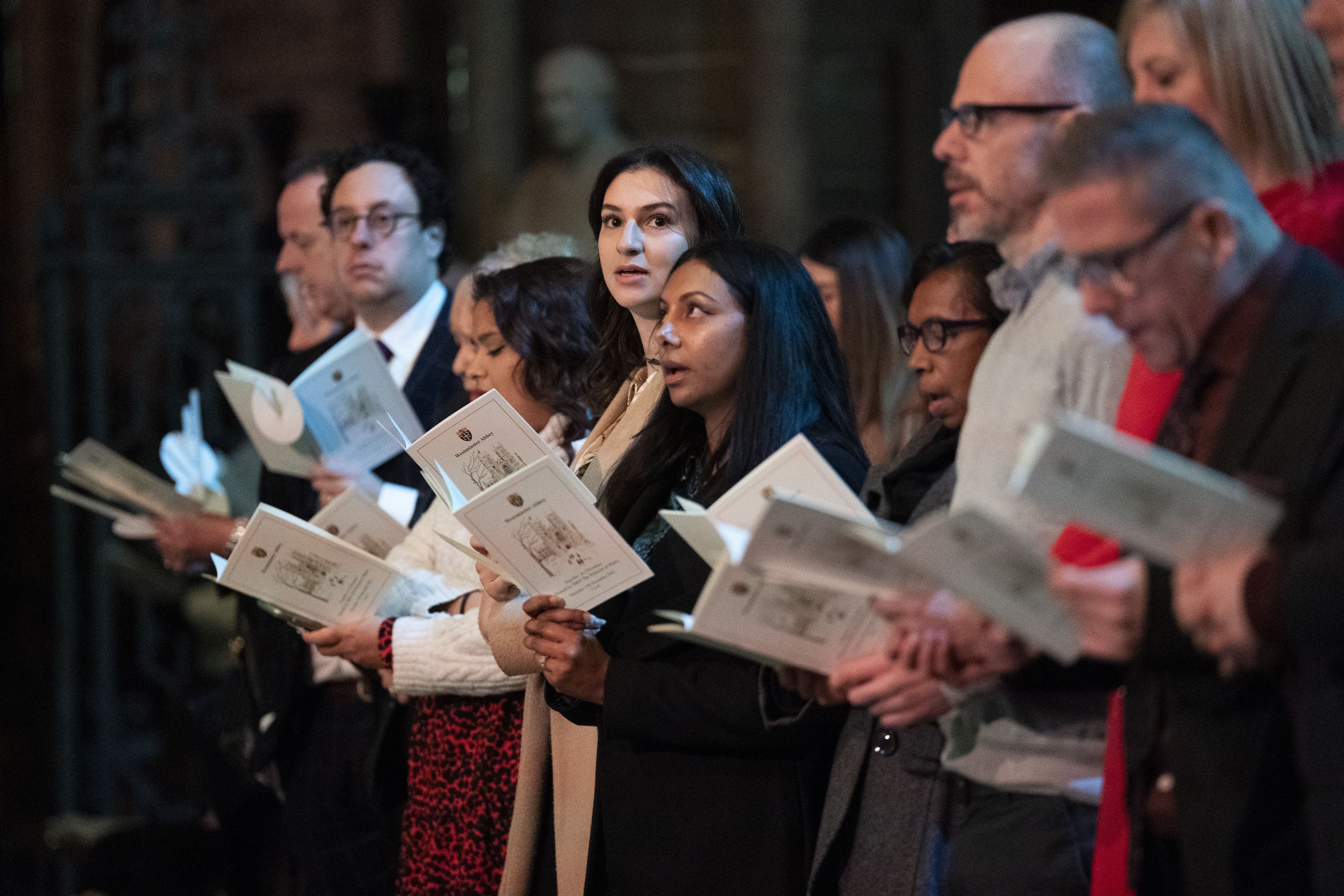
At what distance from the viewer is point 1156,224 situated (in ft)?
5.37

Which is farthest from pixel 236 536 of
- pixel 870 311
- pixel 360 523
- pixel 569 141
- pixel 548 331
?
pixel 569 141

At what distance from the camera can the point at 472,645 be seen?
279cm

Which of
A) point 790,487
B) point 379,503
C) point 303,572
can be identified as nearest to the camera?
point 790,487

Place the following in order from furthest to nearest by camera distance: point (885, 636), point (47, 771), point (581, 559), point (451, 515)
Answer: point (47, 771)
point (451, 515)
point (581, 559)
point (885, 636)

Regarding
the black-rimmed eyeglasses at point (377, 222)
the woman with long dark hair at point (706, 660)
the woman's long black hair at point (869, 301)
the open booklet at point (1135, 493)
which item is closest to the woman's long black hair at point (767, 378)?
the woman with long dark hair at point (706, 660)

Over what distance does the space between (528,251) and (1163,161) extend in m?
2.01

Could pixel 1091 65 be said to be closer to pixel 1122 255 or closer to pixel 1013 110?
pixel 1013 110

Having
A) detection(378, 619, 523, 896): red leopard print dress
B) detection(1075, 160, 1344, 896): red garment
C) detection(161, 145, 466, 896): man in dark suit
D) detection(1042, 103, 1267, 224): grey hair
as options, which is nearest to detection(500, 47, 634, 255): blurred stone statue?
detection(161, 145, 466, 896): man in dark suit

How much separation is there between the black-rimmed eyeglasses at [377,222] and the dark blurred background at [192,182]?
1.76 m

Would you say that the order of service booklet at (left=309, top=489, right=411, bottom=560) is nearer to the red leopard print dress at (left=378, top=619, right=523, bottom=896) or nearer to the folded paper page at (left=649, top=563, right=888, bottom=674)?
the red leopard print dress at (left=378, top=619, right=523, bottom=896)

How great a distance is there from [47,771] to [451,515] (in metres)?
4.70

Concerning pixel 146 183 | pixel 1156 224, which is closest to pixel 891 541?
pixel 1156 224

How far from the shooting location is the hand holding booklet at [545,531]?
2.12 metres

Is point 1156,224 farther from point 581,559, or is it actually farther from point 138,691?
point 138,691
